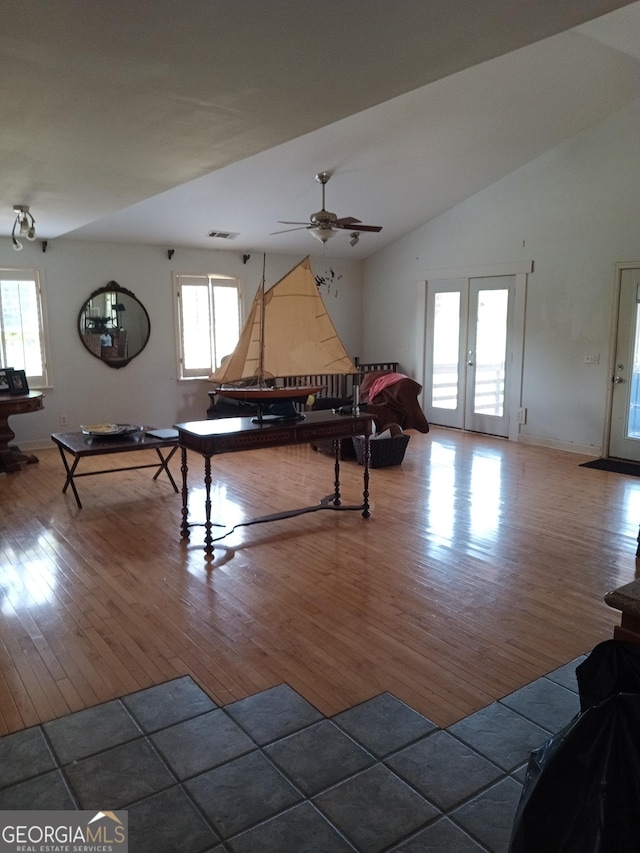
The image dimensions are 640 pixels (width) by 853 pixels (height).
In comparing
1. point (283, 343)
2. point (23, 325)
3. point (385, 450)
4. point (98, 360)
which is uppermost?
point (23, 325)

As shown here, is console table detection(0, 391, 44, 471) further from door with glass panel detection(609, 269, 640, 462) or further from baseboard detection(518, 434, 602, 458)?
door with glass panel detection(609, 269, 640, 462)

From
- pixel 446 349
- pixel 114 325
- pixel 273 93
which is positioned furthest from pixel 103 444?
pixel 446 349

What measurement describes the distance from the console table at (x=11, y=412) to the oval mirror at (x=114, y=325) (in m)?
1.30

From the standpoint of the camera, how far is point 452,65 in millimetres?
2195

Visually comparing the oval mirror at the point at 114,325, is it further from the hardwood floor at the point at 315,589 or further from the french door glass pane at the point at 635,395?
the french door glass pane at the point at 635,395

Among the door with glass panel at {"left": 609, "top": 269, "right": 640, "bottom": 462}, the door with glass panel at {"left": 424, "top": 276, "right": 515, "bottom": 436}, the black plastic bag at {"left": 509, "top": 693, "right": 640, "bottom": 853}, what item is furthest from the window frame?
the black plastic bag at {"left": 509, "top": 693, "right": 640, "bottom": 853}

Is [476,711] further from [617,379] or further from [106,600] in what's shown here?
[617,379]

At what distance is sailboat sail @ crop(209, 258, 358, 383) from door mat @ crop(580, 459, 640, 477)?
334cm

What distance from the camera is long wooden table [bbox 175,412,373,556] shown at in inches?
156

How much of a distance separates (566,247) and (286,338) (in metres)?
4.13

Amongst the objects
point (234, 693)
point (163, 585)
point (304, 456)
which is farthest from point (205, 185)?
point (234, 693)

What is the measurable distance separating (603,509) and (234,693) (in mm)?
3575

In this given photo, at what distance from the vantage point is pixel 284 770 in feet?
6.75

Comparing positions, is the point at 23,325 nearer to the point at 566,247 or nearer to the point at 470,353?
the point at 470,353
